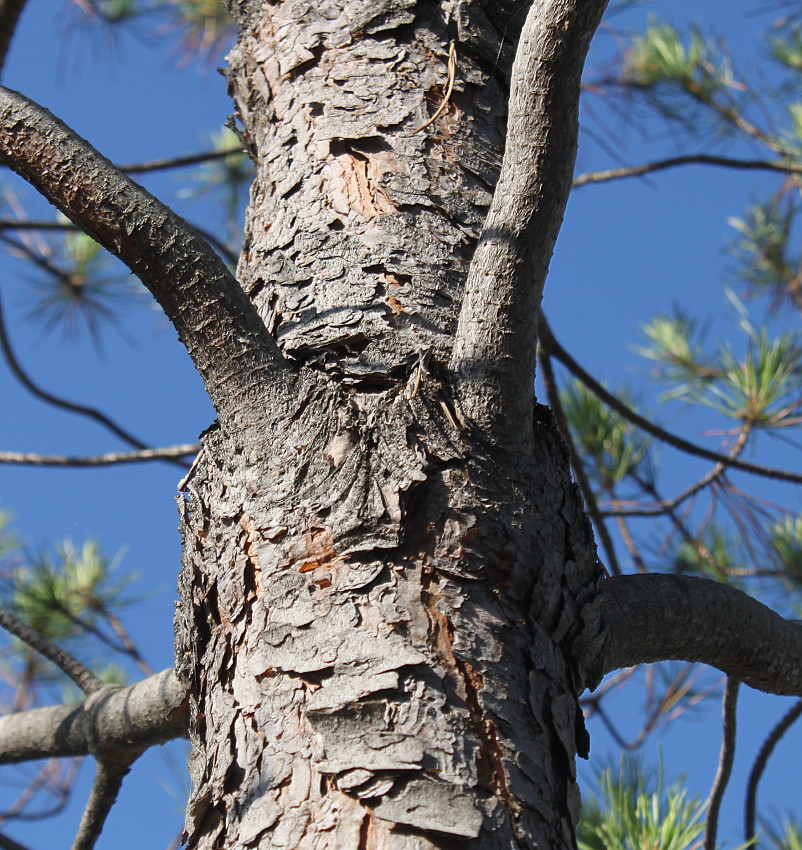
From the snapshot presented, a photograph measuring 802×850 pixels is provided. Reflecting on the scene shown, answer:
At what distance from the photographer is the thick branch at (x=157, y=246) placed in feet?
2.37

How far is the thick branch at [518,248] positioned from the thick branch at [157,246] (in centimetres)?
16

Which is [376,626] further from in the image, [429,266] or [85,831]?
[85,831]

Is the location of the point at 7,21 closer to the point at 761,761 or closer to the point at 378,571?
the point at 378,571

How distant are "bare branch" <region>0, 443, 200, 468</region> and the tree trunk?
0.64 metres

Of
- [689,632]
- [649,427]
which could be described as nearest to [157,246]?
[689,632]

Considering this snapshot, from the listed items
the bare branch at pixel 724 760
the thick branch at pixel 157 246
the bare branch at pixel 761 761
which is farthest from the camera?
the bare branch at pixel 761 761

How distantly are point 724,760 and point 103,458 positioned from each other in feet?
3.48

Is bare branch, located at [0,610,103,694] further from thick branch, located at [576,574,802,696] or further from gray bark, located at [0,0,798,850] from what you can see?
thick branch, located at [576,574,802,696]

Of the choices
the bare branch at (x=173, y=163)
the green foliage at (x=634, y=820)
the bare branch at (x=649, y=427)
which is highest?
the bare branch at (x=173, y=163)

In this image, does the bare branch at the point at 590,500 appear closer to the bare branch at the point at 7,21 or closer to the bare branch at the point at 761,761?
the bare branch at the point at 761,761

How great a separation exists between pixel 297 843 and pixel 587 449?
1.82 m

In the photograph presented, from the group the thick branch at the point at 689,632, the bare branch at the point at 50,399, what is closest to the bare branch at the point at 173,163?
the bare branch at the point at 50,399

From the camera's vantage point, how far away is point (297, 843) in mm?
599

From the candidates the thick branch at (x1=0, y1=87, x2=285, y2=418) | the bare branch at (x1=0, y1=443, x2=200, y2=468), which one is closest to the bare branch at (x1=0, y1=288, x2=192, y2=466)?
the bare branch at (x1=0, y1=443, x2=200, y2=468)
